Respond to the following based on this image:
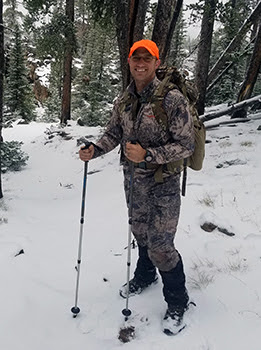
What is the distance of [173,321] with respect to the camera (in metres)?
2.83

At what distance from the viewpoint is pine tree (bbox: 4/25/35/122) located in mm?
27062

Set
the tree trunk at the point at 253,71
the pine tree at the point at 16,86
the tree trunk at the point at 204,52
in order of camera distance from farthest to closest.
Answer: the pine tree at the point at 16,86
the tree trunk at the point at 204,52
the tree trunk at the point at 253,71

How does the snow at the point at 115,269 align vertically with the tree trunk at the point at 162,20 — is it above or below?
below

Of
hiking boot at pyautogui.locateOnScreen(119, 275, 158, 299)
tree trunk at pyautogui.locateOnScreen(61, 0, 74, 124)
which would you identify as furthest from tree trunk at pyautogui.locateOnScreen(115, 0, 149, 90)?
hiking boot at pyautogui.locateOnScreen(119, 275, 158, 299)

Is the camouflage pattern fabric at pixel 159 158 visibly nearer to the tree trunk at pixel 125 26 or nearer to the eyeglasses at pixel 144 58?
the eyeglasses at pixel 144 58

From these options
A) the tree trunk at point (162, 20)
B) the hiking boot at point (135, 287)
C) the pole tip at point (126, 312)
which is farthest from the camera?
the tree trunk at point (162, 20)

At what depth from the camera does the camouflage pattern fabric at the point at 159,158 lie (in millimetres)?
2523

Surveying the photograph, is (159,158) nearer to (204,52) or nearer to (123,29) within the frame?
(123,29)

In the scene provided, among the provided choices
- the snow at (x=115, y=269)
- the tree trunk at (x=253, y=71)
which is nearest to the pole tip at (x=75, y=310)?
the snow at (x=115, y=269)

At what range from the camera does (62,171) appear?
11055 mm

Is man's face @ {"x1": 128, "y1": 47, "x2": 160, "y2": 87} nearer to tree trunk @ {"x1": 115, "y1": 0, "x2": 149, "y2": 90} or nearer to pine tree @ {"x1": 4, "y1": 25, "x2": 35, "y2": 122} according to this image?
tree trunk @ {"x1": 115, "y1": 0, "x2": 149, "y2": 90}

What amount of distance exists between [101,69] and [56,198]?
71.2ft

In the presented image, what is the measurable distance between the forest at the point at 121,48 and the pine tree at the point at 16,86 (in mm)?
90

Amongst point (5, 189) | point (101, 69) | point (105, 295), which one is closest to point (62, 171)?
point (5, 189)
